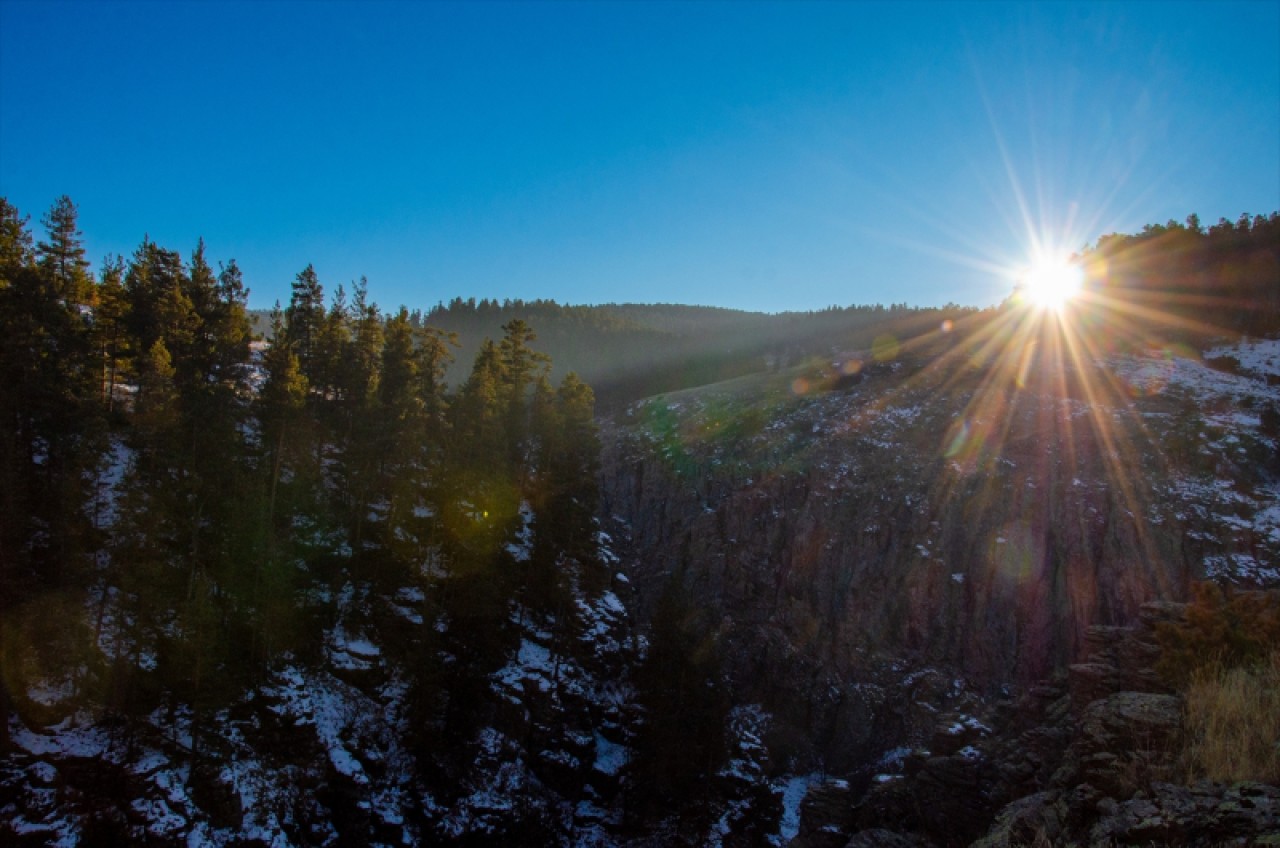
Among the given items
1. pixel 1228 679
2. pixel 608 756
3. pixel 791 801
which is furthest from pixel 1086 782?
pixel 791 801

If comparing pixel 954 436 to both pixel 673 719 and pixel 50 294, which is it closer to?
pixel 673 719

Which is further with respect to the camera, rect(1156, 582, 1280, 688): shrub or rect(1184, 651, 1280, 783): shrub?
rect(1156, 582, 1280, 688): shrub

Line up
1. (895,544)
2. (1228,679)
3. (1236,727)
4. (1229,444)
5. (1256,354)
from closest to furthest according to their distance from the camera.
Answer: (1236,727), (1228,679), (895,544), (1229,444), (1256,354)

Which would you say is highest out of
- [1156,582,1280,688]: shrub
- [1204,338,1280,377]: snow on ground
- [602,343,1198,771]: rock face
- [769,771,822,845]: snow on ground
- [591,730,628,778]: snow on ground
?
[1204,338,1280,377]: snow on ground

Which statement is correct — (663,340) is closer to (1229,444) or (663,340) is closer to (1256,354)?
(1256,354)

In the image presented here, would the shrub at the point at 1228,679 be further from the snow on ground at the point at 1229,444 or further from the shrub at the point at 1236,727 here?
the snow on ground at the point at 1229,444

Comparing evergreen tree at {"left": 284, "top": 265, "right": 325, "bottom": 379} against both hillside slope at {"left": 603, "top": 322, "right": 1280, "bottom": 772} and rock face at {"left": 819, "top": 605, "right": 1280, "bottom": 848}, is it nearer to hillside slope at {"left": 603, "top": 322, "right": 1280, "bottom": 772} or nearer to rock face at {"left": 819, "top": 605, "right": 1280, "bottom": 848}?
hillside slope at {"left": 603, "top": 322, "right": 1280, "bottom": 772}

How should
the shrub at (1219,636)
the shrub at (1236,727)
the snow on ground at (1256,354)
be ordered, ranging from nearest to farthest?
the shrub at (1236,727) → the shrub at (1219,636) → the snow on ground at (1256,354)

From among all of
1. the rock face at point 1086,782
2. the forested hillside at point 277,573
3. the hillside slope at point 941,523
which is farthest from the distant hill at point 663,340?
the rock face at point 1086,782

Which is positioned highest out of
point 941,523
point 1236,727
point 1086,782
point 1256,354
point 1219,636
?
point 1256,354

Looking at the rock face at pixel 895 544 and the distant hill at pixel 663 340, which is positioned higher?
the distant hill at pixel 663 340

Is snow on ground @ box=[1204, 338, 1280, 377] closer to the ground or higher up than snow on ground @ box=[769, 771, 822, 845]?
higher up

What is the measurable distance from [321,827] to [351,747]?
3.05m

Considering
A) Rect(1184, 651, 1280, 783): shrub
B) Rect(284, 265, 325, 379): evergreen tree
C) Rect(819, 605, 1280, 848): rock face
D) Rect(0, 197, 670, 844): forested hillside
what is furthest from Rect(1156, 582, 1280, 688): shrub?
Rect(284, 265, 325, 379): evergreen tree
